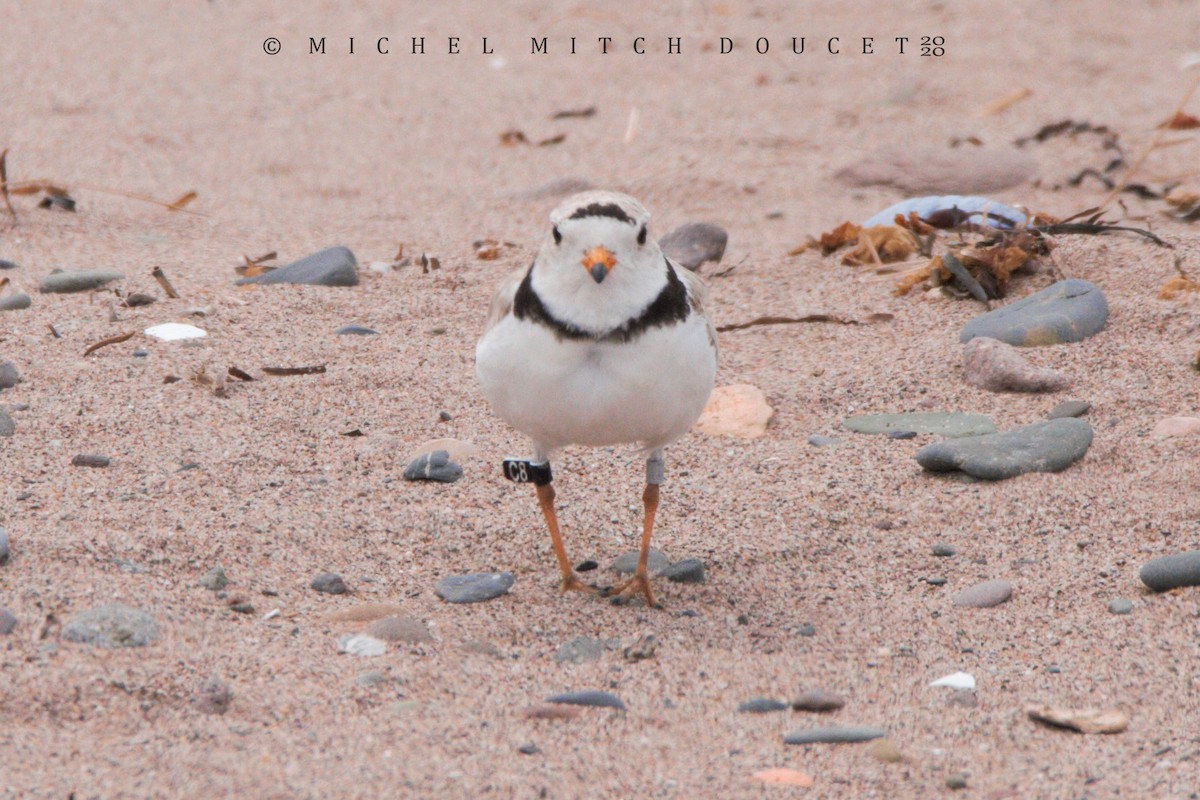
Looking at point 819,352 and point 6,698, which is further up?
point 6,698

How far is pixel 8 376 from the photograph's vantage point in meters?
4.93

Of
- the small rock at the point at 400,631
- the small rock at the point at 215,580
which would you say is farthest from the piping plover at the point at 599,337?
the small rock at the point at 215,580

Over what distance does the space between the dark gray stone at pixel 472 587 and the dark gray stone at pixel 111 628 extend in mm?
779

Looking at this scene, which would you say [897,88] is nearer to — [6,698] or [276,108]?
[276,108]

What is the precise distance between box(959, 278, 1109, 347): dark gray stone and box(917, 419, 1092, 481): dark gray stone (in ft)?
2.63

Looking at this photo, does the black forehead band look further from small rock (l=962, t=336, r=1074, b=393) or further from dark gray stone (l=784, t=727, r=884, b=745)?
small rock (l=962, t=336, r=1074, b=393)

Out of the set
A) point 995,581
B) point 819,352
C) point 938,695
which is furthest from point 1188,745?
point 819,352

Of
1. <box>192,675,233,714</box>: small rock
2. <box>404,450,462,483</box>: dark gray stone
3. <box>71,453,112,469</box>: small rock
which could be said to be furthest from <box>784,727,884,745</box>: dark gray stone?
<box>71,453,112,469</box>: small rock

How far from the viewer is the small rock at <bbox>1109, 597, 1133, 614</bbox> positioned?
3.64 metres

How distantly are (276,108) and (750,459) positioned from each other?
532cm

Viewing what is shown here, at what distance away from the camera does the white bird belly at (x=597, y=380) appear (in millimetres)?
3424

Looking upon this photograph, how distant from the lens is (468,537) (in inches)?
165

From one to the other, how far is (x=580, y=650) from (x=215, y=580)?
37.1 inches

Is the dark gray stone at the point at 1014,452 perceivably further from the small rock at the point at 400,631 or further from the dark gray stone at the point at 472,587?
the small rock at the point at 400,631
